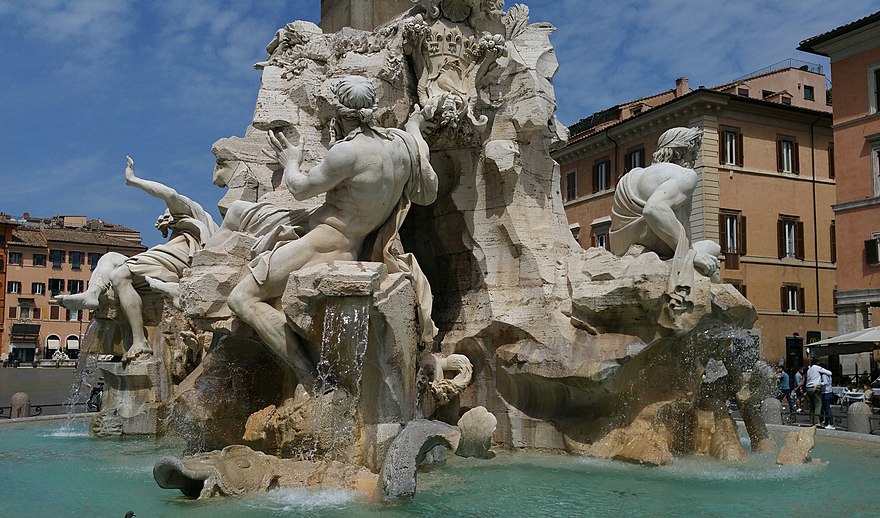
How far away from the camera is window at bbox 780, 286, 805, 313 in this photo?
34.0 meters

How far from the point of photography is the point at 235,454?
258 inches

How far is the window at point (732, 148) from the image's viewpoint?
33125mm

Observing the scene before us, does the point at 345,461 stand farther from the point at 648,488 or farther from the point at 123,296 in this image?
the point at 123,296

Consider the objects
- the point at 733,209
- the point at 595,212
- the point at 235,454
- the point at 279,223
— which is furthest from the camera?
the point at 595,212

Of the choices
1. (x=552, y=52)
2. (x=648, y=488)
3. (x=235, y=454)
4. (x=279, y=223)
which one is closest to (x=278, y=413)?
(x=235, y=454)

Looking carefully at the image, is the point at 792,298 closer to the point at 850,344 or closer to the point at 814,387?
the point at 850,344

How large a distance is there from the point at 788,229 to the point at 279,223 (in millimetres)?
30852

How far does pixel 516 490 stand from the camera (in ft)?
22.0

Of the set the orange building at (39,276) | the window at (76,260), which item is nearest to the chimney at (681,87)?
the orange building at (39,276)

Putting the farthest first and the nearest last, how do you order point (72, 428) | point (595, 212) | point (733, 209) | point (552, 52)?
1. point (595, 212)
2. point (733, 209)
3. point (72, 428)
4. point (552, 52)

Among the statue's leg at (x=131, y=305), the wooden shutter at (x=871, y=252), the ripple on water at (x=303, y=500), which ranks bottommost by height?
the ripple on water at (x=303, y=500)

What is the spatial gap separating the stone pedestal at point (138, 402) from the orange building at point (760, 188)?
2343 cm

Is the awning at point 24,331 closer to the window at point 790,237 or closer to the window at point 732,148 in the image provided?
the window at point 732,148

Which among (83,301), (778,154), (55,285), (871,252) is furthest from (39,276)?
(83,301)
